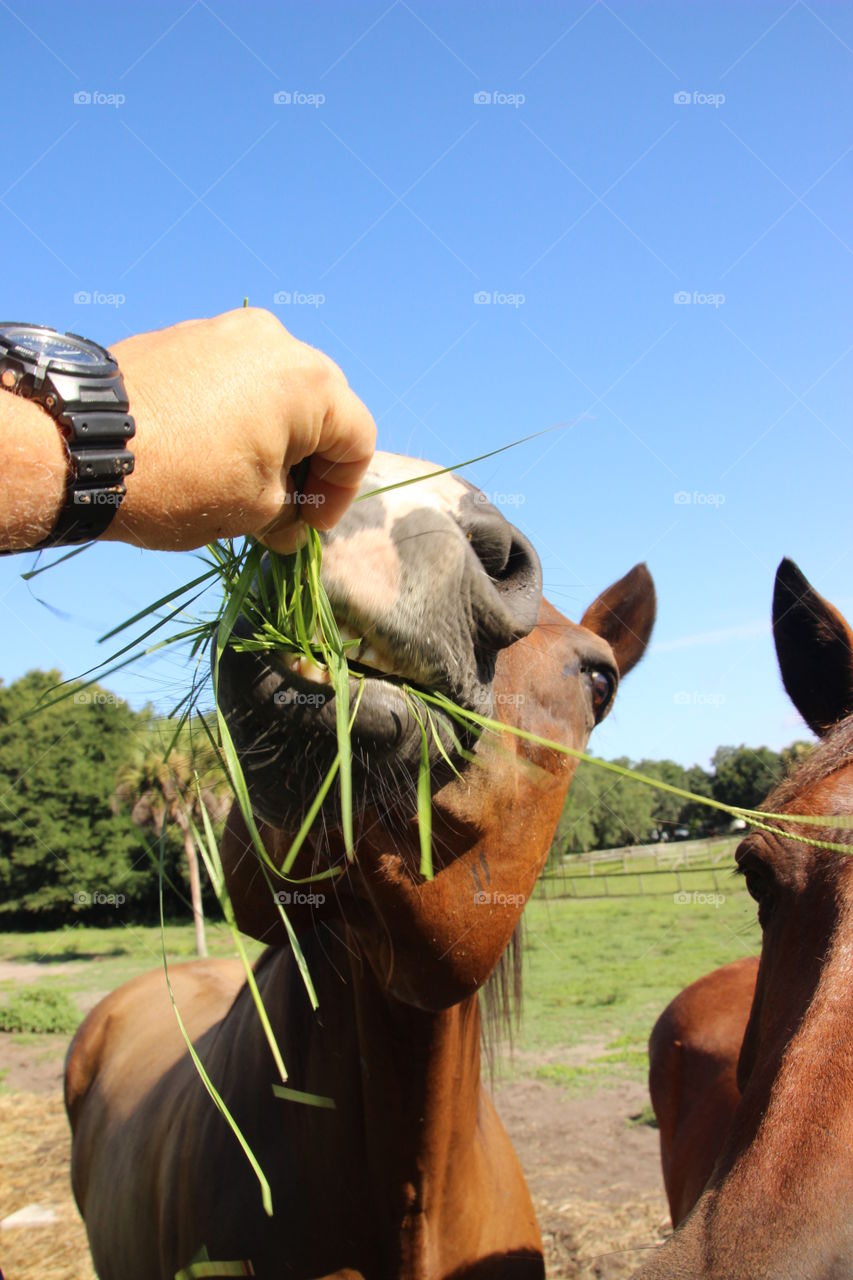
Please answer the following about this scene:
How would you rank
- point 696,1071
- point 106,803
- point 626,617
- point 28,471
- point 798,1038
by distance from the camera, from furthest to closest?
1. point 696,1071
2. point 106,803
3. point 626,617
4. point 798,1038
5. point 28,471

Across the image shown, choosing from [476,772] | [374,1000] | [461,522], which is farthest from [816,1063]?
[374,1000]

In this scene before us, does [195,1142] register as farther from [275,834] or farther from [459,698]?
[459,698]

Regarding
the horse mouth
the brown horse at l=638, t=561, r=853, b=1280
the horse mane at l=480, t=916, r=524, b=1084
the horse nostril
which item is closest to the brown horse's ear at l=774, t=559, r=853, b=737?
the brown horse at l=638, t=561, r=853, b=1280

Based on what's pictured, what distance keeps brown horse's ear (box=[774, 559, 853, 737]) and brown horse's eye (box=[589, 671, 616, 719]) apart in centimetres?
54

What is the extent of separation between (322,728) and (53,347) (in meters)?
0.90

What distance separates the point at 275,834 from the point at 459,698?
615mm

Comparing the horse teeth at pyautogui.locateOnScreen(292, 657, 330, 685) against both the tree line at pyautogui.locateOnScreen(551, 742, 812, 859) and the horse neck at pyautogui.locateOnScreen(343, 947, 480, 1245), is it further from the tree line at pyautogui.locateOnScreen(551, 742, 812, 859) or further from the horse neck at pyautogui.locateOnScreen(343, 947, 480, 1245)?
the horse neck at pyautogui.locateOnScreen(343, 947, 480, 1245)

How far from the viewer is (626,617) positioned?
3.57m

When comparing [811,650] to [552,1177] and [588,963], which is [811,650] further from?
[588,963]

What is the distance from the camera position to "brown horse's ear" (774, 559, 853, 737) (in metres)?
2.49

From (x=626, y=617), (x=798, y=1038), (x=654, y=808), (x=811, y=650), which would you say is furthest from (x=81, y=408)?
(x=654, y=808)

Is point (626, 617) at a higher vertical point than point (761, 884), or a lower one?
higher

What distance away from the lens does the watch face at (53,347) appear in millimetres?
1019

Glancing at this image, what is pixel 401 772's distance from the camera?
190 centimetres
